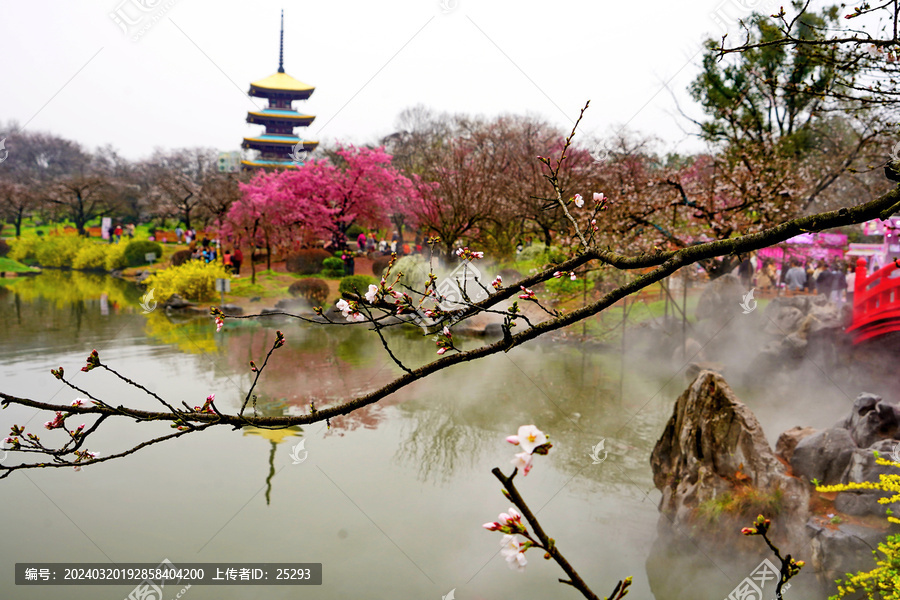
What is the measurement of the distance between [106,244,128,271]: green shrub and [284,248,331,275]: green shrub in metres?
9.92

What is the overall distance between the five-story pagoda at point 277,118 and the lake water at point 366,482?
23828 mm

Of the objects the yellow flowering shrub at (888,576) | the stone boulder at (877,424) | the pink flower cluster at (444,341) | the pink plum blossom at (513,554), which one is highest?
the pink flower cluster at (444,341)

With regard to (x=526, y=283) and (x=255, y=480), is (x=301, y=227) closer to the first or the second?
(x=255, y=480)

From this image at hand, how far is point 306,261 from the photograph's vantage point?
1947 centimetres

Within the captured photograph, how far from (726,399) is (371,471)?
148 inches

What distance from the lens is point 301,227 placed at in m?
21.5

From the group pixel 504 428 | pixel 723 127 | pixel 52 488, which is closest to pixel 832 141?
pixel 723 127

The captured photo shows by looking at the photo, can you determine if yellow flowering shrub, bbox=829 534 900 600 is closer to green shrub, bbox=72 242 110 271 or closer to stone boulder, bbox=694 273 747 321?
stone boulder, bbox=694 273 747 321

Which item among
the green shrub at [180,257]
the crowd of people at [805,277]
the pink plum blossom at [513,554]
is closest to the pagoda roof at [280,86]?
the green shrub at [180,257]

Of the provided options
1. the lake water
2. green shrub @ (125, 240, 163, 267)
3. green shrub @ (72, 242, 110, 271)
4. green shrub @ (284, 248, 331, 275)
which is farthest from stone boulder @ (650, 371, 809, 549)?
green shrub @ (72, 242, 110, 271)

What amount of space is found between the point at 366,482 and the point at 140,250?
22209 millimetres

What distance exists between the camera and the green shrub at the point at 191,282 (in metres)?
16.6

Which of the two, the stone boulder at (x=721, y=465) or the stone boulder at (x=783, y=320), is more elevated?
the stone boulder at (x=783, y=320)

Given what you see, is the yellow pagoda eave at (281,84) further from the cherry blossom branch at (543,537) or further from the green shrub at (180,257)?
the cherry blossom branch at (543,537)
